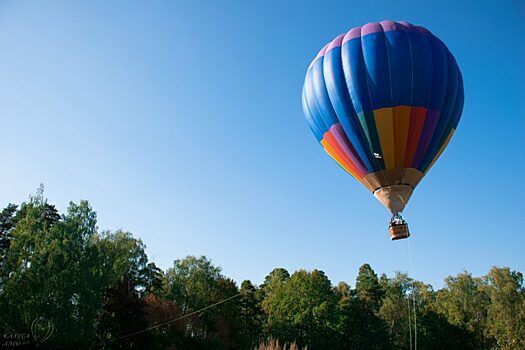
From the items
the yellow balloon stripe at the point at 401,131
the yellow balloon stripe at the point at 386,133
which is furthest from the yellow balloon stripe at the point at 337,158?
the yellow balloon stripe at the point at 401,131

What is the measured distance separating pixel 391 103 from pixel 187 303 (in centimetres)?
3092

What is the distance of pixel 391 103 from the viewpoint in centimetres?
1305

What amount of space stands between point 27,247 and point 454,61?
25122mm

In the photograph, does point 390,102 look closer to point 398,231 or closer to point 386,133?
point 386,133

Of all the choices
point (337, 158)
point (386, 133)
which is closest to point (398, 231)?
point (386, 133)

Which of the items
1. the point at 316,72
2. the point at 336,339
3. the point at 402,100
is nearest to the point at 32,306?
the point at 316,72

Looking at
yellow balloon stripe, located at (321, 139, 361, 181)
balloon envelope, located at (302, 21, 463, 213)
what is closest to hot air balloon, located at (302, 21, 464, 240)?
balloon envelope, located at (302, 21, 463, 213)

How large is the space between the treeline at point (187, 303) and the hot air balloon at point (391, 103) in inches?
360

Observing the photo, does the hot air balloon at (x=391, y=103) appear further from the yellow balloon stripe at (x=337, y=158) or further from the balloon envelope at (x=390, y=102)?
the yellow balloon stripe at (x=337, y=158)

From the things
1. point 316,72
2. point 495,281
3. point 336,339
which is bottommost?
point 336,339

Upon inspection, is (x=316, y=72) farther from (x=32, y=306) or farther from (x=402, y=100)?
(x=32, y=306)

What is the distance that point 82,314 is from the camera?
25.2 meters

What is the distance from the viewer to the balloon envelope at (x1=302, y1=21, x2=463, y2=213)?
1307 cm

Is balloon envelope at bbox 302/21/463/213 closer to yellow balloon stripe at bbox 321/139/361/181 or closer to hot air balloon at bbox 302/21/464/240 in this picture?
hot air balloon at bbox 302/21/464/240
